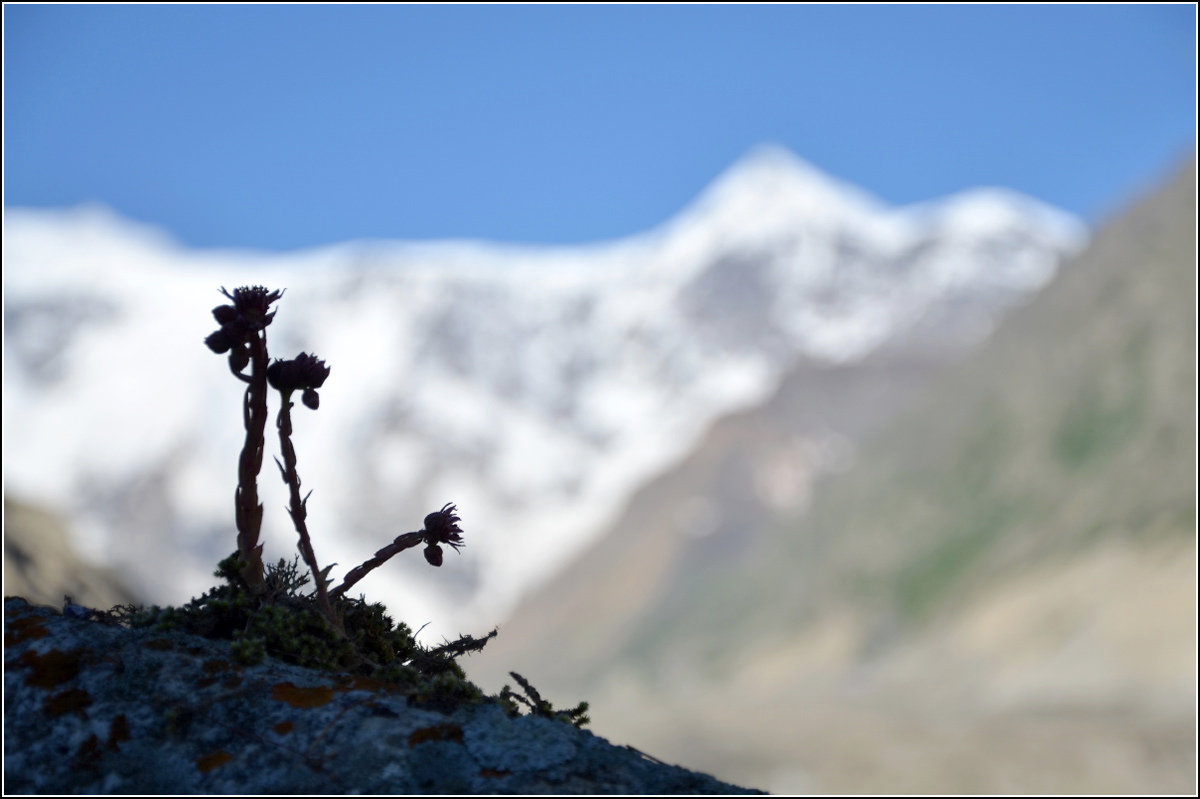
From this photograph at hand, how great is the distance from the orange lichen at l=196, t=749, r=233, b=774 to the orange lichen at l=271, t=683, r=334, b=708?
20 centimetres

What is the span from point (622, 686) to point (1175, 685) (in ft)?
129

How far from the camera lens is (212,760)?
2789 mm

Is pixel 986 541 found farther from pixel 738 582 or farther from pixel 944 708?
pixel 738 582

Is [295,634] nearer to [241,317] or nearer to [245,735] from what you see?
[245,735]

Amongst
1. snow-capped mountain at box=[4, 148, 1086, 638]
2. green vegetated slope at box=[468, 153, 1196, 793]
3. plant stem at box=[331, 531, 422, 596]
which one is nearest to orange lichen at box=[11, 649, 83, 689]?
plant stem at box=[331, 531, 422, 596]

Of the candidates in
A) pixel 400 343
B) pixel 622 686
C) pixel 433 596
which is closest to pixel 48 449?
pixel 400 343

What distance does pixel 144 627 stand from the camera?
10.5ft

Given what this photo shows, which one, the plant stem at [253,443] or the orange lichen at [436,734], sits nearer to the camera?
the orange lichen at [436,734]

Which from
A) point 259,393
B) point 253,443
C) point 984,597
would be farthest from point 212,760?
point 984,597

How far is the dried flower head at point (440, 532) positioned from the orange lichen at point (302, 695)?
18.4 inches

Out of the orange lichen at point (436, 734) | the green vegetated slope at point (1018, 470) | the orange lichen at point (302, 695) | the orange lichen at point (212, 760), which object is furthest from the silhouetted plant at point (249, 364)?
the green vegetated slope at point (1018, 470)

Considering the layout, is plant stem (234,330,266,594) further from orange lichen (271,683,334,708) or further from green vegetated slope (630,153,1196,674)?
green vegetated slope (630,153,1196,674)

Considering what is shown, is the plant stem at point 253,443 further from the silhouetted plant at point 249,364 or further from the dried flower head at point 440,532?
the dried flower head at point 440,532

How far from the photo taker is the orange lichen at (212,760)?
2771 mm
